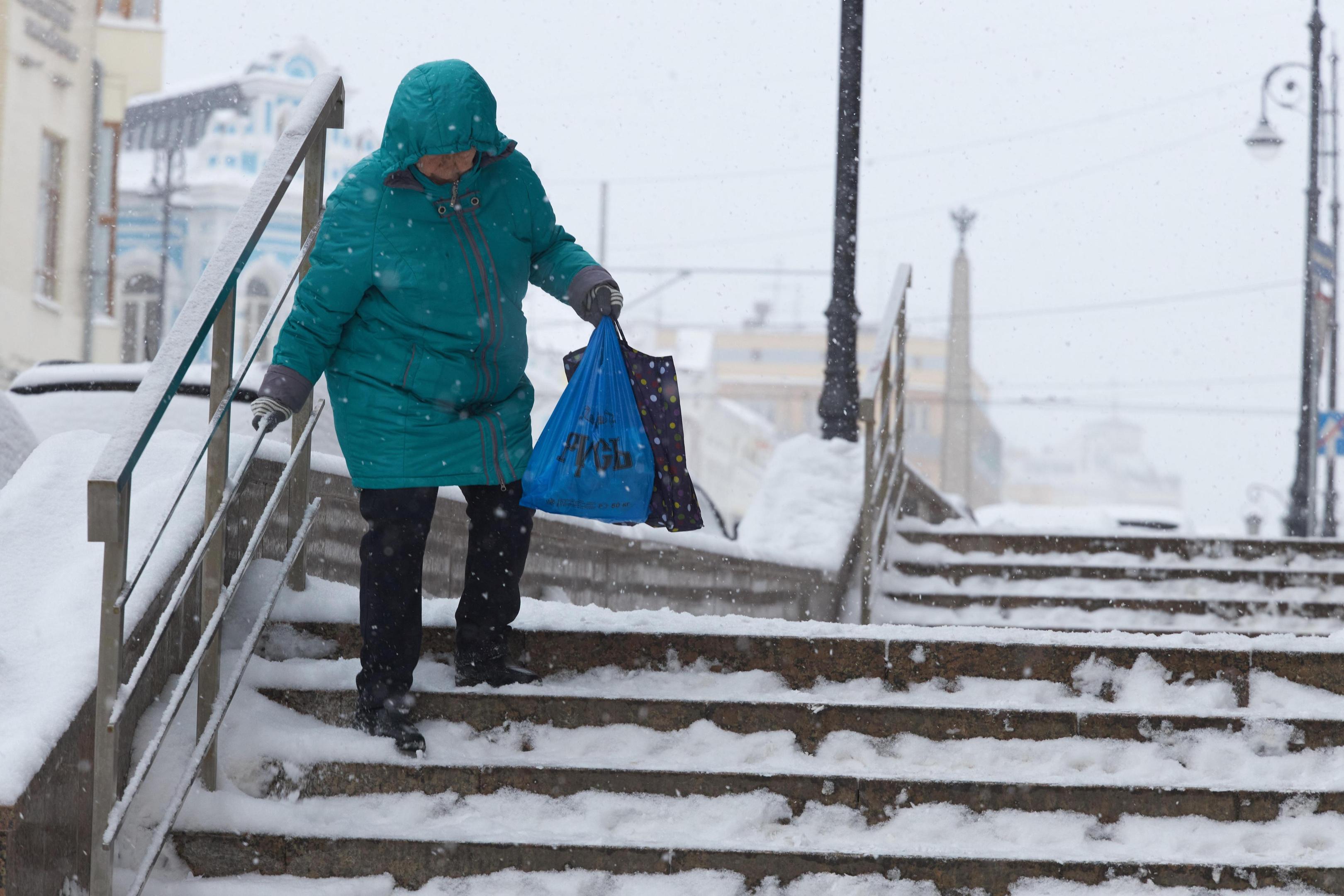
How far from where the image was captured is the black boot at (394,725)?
3.51 metres

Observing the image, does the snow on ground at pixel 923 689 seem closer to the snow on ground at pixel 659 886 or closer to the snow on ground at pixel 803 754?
the snow on ground at pixel 803 754

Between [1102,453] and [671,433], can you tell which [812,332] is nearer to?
[1102,453]

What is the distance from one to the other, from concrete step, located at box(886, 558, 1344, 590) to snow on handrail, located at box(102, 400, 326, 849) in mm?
4761

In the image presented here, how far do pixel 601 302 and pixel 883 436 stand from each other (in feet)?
13.3

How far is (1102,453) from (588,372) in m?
133

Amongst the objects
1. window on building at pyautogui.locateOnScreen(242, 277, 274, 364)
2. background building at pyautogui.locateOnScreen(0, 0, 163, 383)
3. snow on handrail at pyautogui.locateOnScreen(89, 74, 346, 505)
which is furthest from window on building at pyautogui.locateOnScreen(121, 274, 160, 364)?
snow on handrail at pyautogui.locateOnScreen(89, 74, 346, 505)

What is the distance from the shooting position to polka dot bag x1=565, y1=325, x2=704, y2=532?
145 inches

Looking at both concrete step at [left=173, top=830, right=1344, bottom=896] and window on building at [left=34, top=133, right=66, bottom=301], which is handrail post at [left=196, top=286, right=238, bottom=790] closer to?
concrete step at [left=173, top=830, right=1344, bottom=896]

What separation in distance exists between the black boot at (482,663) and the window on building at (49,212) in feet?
71.6

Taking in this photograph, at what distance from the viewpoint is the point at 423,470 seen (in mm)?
3512

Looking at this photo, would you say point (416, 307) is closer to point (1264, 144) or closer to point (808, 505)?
point (808, 505)

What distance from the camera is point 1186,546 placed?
26.1 ft

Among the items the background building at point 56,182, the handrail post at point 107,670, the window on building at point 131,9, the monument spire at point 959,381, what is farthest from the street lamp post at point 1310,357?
the monument spire at point 959,381

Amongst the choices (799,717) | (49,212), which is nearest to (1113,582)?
(799,717)
